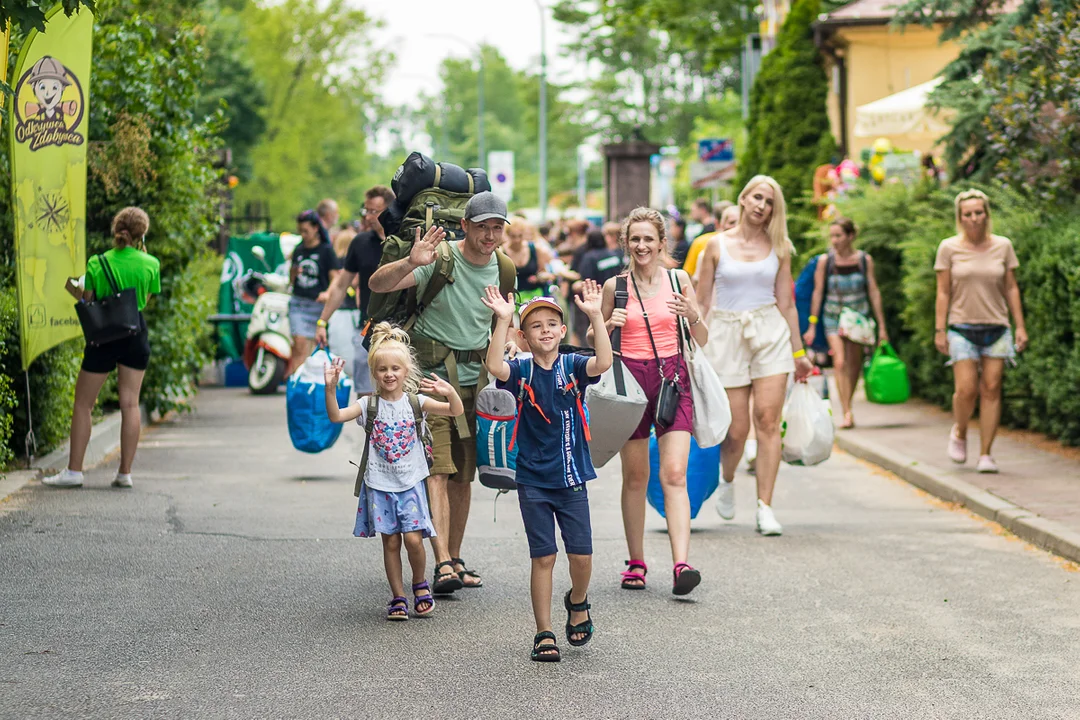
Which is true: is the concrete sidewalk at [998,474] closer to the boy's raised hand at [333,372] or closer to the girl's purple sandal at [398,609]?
the girl's purple sandal at [398,609]

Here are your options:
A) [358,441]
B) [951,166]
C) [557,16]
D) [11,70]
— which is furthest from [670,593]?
[557,16]

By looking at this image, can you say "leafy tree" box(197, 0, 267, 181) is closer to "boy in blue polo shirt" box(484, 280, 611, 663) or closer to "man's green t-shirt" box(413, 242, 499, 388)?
"man's green t-shirt" box(413, 242, 499, 388)

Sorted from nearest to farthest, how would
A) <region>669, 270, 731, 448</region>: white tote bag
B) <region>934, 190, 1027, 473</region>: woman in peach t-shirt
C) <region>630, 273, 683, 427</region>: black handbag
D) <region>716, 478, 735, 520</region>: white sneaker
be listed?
<region>630, 273, 683, 427</region>: black handbag → <region>669, 270, 731, 448</region>: white tote bag → <region>716, 478, 735, 520</region>: white sneaker → <region>934, 190, 1027, 473</region>: woman in peach t-shirt

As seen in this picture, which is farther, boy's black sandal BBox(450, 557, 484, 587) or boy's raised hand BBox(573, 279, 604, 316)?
boy's black sandal BBox(450, 557, 484, 587)

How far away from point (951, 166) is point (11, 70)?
30.5 feet

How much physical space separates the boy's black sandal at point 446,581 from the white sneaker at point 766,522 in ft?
7.77

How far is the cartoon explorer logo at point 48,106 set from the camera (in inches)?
388

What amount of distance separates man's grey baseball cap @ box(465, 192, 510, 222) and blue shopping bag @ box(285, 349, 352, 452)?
429cm

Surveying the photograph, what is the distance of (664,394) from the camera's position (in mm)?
7379

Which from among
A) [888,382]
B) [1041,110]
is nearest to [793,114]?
[888,382]

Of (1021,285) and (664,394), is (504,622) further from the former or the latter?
(1021,285)

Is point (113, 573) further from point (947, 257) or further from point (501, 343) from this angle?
point (947, 257)

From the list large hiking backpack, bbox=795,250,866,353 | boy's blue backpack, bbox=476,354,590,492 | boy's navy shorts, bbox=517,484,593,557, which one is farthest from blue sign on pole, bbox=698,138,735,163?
boy's navy shorts, bbox=517,484,593,557

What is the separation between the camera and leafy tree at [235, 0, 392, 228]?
1852 inches
